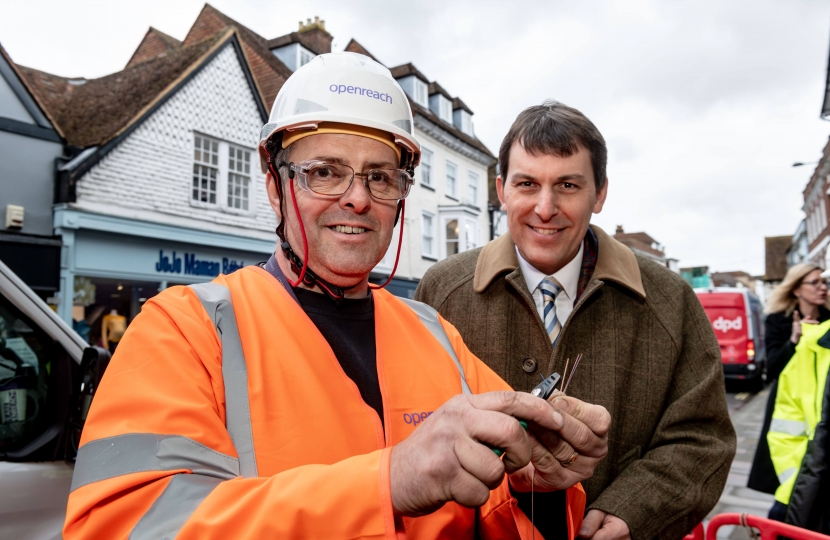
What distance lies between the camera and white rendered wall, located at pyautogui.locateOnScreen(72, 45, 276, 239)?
12.5 m

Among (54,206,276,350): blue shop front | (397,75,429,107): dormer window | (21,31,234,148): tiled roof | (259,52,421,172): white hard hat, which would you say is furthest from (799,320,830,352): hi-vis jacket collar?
(397,75,429,107): dormer window

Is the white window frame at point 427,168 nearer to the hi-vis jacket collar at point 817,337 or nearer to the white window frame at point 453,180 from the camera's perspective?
the white window frame at point 453,180

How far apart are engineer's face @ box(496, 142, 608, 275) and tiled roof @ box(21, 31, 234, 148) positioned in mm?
12029

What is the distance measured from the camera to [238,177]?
15312 millimetres

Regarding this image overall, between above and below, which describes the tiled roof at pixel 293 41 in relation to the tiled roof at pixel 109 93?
above

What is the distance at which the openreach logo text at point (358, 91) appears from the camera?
1.86 meters

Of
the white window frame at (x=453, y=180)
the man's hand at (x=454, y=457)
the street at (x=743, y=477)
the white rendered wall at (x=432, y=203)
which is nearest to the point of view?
the man's hand at (x=454, y=457)

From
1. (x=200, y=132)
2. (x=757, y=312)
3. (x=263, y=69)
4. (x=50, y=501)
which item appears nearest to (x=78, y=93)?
(x=200, y=132)

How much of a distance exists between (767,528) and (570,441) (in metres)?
2.28

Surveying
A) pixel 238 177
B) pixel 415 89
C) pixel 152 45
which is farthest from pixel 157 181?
pixel 415 89

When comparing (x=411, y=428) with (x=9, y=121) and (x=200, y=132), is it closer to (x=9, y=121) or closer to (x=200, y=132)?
(x=9, y=121)

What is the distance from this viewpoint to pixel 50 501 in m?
2.26

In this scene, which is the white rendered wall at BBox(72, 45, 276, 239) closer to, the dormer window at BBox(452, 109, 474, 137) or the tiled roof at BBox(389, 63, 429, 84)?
the tiled roof at BBox(389, 63, 429, 84)

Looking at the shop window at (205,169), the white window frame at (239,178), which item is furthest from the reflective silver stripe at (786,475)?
the white window frame at (239,178)
